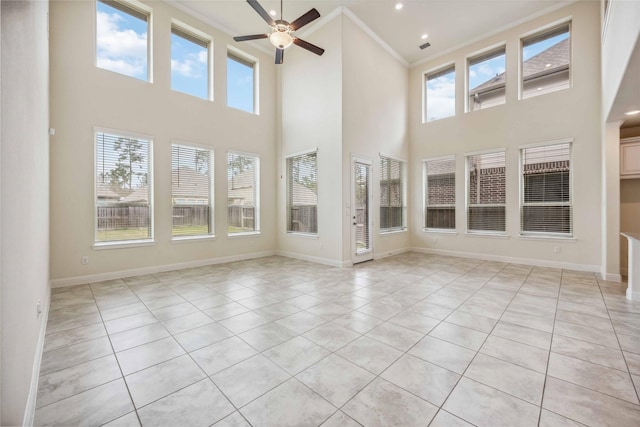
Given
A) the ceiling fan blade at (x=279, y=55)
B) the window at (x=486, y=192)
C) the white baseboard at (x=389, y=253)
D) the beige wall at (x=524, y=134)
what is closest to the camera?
the ceiling fan blade at (x=279, y=55)

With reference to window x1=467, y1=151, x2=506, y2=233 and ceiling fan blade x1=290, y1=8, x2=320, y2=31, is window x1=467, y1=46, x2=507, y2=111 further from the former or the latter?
ceiling fan blade x1=290, y1=8, x2=320, y2=31

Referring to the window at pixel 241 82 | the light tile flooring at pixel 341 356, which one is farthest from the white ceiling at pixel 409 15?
the light tile flooring at pixel 341 356

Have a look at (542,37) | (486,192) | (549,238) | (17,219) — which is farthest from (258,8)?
(549,238)

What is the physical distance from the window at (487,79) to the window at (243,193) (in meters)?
5.72

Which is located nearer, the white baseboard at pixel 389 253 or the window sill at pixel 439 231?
the white baseboard at pixel 389 253

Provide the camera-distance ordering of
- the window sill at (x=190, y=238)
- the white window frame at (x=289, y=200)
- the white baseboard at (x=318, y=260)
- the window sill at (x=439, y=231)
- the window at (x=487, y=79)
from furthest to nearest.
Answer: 1. the window sill at (x=439, y=231)
2. the window at (x=487, y=79)
3. the white window frame at (x=289, y=200)
4. the white baseboard at (x=318, y=260)
5. the window sill at (x=190, y=238)

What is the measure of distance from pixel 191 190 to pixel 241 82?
9.90ft

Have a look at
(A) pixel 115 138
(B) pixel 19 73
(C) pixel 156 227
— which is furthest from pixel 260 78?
(B) pixel 19 73

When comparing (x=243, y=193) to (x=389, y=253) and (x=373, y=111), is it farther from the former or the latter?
(x=389, y=253)

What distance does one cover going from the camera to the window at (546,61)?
5.41 m

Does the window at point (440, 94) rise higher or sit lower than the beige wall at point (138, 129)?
higher

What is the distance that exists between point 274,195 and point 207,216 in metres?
1.81

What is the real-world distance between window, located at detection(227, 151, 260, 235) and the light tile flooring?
2.42 metres

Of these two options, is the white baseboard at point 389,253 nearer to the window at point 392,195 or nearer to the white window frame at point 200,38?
the window at point 392,195
